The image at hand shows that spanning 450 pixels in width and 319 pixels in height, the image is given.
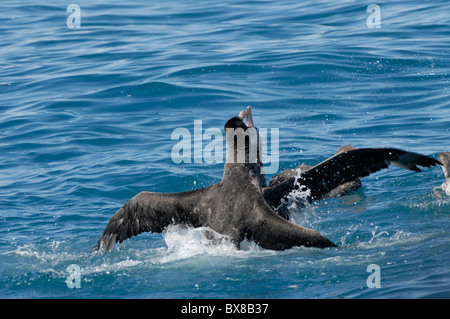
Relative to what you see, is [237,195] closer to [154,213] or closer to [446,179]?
[154,213]

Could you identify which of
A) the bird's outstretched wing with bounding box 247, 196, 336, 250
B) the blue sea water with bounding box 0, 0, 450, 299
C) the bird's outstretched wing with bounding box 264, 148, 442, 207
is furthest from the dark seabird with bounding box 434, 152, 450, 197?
the bird's outstretched wing with bounding box 247, 196, 336, 250

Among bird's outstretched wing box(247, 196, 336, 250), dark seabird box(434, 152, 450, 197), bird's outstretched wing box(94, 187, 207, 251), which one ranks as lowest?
bird's outstretched wing box(247, 196, 336, 250)

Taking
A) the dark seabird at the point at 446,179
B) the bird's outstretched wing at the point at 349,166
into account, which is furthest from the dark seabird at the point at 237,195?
the dark seabird at the point at 446,179

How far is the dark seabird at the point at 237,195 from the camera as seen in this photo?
30.7ft

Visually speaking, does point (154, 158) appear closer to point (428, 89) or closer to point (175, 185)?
point (175, 185)

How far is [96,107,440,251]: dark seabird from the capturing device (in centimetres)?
936

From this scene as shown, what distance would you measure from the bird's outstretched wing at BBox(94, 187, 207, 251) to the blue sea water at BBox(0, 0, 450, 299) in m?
0.20

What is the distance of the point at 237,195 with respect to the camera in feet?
31.2

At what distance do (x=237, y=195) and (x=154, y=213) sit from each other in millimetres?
1190

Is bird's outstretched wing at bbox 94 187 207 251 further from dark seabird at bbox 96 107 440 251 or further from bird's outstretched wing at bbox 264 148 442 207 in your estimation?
bird's outstretched wing at bbox 264 148 442 207

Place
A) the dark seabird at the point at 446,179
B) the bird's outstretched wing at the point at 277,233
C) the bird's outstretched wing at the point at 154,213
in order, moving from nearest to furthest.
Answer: the bird's outstretched wing at the point at 277,233
the bird's outstretched wing at the point at 154,213
the dark seabird at the point at 446,179

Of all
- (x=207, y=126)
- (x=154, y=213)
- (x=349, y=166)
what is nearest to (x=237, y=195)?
(x=154, y=213)

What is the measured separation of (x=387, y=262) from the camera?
867 cm

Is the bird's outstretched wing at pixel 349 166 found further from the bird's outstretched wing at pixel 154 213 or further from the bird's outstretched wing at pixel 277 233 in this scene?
the bird's outstretched wing at pixel 154 213
